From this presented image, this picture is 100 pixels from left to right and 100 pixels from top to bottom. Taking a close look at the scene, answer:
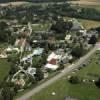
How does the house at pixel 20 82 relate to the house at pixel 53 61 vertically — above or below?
above

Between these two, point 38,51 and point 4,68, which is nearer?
point 4,68

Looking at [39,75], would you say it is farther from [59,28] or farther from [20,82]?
[59,28]

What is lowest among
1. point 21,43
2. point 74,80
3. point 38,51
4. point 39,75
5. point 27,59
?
point 21,43

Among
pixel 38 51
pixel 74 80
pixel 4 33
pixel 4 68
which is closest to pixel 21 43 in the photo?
pixel 38 51

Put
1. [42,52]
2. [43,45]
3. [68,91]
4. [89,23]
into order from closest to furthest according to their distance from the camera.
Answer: [68,91]
[42,52]
[43,45]
[89,23]

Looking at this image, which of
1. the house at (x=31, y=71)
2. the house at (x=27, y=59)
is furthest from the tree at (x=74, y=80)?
the house at (x=27, y=59)

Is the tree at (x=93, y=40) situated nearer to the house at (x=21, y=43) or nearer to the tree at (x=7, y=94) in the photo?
the house at (x=21, y=43)

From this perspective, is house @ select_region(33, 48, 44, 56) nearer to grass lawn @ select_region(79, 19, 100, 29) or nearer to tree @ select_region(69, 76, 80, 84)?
tree @ select_region(69, 76, 80, 84)

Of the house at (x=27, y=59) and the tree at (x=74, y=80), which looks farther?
the house at (x=27, y=59)

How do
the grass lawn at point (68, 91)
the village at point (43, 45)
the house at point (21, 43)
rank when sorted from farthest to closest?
the house at point (21, 43)
the village at point (43, 45)
the grass lawn at point (68, 91)
